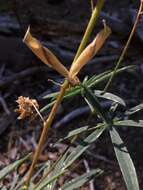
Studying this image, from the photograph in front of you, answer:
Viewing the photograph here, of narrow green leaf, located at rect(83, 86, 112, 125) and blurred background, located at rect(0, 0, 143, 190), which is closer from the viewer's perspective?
narrow green leaf, located at rect(83, 86, 112, 125)

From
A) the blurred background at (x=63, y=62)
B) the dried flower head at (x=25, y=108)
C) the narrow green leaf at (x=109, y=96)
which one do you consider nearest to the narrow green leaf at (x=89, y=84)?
the narrow green leaf at (x=109, y=96)

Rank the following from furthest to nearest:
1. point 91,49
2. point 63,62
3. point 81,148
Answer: point 63,62 → point 81,148 → point 91,49

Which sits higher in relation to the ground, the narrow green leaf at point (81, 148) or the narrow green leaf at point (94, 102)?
the narrow green leaf at point (94, 102)

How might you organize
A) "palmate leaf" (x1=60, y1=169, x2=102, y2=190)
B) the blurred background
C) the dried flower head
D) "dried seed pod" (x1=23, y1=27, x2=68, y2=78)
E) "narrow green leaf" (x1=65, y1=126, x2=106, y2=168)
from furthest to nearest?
the blurred background < "palmate leaf" (x1=60, y1=169, x2=102, y2=190) < "narrow green leaf" (x1=65, y1=126, x2=106, y2=168) < the dried flower head < "dried seed pod" (x1=23, y1=27, x2=68, y2=78)

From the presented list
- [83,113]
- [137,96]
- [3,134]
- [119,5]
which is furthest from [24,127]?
[119,5]

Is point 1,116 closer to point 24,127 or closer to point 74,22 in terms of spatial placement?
point 24,127

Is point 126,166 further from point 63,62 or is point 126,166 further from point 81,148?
point 63,62

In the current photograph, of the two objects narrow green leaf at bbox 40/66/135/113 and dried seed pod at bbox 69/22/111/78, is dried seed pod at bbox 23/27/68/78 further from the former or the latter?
narrow green leaf at bbox 40/66/135/113

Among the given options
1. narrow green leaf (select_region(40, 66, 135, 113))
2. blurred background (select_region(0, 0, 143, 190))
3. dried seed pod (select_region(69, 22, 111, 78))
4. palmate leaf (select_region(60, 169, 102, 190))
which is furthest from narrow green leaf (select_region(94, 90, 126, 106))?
blurred background (select_region(0, 0, 143, 190))

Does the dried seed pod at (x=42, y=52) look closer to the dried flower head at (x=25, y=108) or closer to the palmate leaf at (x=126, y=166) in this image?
the dried flower head at (x=25, y=108)

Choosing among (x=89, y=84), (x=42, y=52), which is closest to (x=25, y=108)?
(x=42, y=52)
